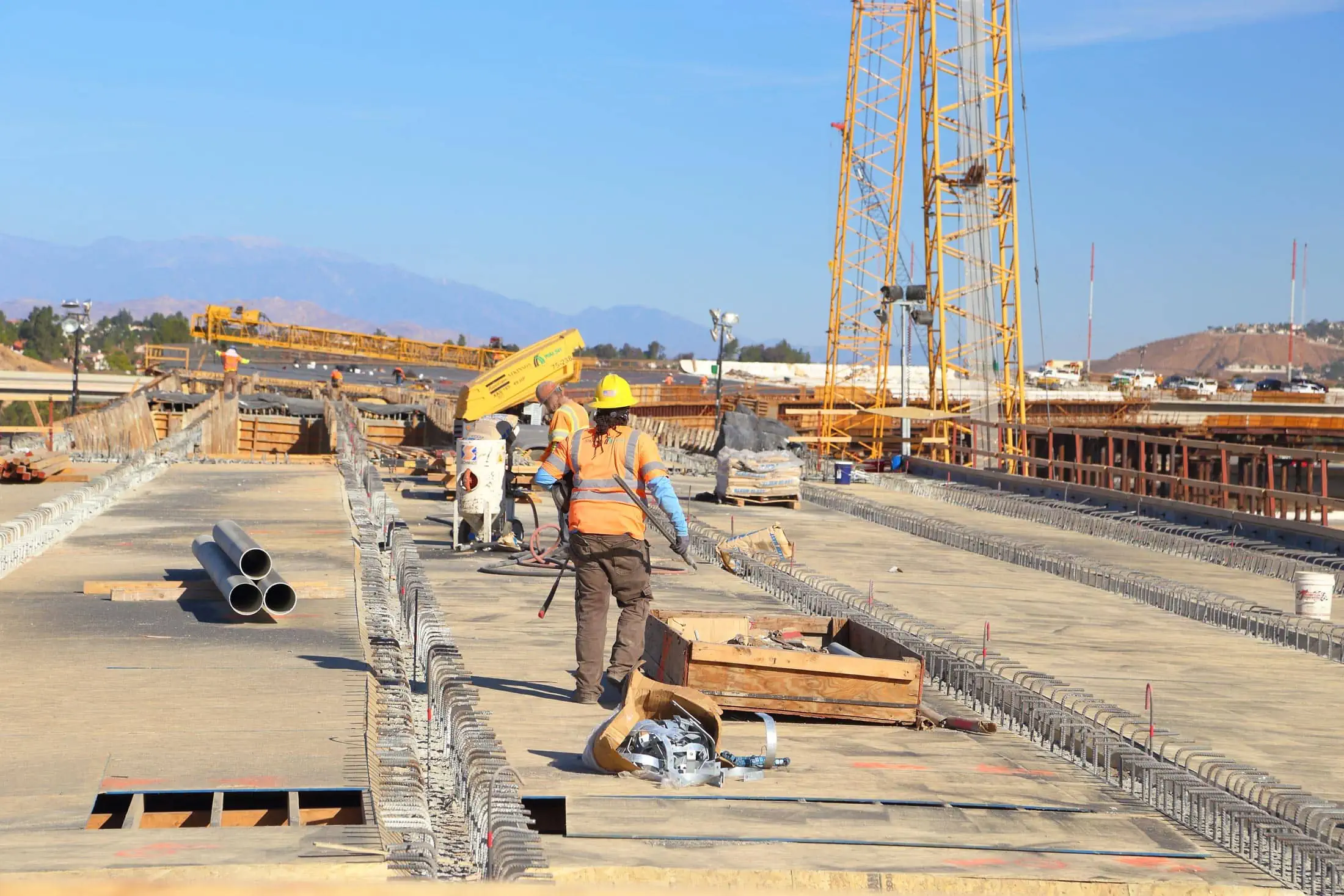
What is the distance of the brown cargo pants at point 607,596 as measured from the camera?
10047 mm

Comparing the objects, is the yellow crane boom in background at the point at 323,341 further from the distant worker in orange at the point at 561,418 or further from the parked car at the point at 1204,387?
the distant worker in orange at the point at 561,418

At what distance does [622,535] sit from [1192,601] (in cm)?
874

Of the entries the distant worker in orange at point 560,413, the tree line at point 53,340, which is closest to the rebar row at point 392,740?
the distant worker in orange at point 560,413

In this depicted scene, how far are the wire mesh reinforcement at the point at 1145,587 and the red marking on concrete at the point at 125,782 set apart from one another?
1026 cm

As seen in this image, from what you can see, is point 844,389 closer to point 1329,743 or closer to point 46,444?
point 46,444

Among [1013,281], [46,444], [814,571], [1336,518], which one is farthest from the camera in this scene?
[1013,281]

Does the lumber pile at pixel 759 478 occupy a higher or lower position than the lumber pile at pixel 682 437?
lower

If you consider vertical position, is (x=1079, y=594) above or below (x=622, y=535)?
below

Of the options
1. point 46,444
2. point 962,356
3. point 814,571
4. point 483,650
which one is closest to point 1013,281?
point 962,356

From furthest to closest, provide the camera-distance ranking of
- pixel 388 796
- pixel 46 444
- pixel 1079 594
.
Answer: pixel 46 444
pixel 1079 594
pixel 388 796

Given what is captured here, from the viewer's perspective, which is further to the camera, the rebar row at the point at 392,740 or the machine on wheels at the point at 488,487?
the machine on wheels at the point at 488,487

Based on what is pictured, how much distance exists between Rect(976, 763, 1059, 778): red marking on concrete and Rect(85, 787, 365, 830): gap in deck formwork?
344cm

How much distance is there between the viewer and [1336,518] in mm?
49156

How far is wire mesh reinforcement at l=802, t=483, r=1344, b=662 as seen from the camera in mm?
14961
